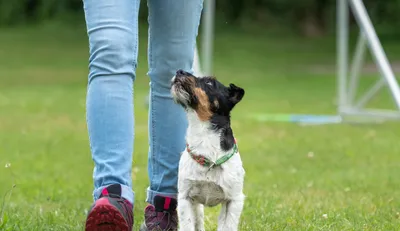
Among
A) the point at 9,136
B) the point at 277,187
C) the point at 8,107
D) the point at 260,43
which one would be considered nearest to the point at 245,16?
the point at 260,43

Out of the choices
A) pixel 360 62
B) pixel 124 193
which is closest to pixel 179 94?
pixel 124 193

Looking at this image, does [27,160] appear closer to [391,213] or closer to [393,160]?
[393,160]

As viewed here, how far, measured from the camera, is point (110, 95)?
345 cm

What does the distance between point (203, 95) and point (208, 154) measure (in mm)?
277

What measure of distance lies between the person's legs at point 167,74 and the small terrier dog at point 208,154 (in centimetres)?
28

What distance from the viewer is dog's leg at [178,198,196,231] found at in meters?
3.73

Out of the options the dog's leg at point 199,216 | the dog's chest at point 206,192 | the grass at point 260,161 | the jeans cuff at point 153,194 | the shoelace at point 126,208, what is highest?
the shoelace at point 126,208

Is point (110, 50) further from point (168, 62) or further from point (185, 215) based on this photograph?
point (185, 215)

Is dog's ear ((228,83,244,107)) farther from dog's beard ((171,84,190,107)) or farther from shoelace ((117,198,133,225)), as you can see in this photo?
shoelace ((117,198,133,225))

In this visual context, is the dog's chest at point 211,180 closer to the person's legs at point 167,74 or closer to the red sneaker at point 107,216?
the person's legs at point 167,74

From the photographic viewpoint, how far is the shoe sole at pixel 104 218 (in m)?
3.21

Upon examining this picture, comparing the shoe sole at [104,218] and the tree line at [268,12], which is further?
the tree line at [268,12]

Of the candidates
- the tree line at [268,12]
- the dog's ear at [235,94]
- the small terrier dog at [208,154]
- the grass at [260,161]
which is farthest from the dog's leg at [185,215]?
the tree line at [268,12]

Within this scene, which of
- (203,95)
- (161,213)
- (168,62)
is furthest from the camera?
(161,213)
